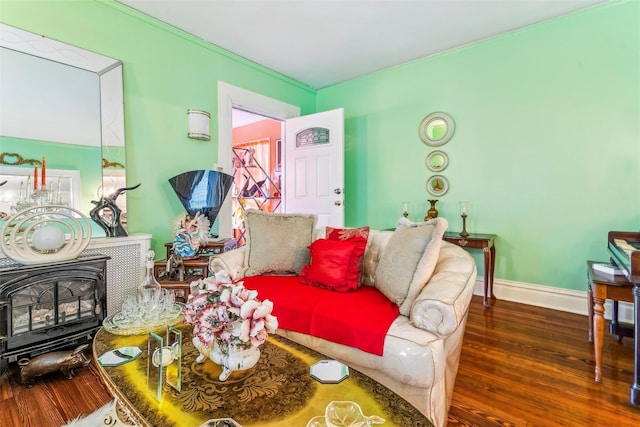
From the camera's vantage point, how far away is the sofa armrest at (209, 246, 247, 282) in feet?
7.23

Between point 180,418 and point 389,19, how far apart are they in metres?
3.20

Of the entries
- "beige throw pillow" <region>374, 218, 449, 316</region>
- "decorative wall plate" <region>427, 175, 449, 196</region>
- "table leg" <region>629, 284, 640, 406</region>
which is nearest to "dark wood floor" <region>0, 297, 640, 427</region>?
"table leg" <region>629, 284, 640, 406</region>

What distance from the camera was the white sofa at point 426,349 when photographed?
1.30m

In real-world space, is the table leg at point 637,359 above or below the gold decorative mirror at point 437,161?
below

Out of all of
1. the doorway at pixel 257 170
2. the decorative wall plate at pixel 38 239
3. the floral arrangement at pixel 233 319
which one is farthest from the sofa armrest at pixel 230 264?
the doorway at pixel 257 170

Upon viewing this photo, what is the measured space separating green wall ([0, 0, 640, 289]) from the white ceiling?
16 cm

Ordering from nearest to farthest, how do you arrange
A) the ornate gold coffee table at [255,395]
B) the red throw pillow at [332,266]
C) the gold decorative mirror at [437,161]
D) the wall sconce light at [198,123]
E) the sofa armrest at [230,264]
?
the ornate gold coffee table at [255,395] → the red throw pillow at [332,266] → the sofa armrest at [230,264] → the wall sconce light at [198,123] → the gold decorative mirror at [437,161]

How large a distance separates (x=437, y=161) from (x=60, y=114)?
11.5 ft

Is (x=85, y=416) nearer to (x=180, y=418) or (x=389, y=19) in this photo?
(x=180, y=418)

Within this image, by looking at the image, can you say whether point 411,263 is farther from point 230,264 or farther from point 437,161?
point 437,161

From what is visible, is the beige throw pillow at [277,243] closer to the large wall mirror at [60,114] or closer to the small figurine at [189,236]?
the small figurine at [189,236]

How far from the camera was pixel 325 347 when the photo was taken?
5.27ft

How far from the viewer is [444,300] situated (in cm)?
135

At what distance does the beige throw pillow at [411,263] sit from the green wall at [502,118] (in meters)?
1.90
